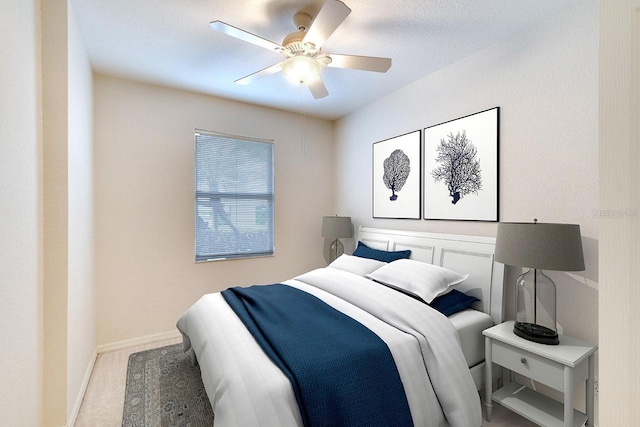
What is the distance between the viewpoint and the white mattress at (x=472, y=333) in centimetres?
196

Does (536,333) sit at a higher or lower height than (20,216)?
lower

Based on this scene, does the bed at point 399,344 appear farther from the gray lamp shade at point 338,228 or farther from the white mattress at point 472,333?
the gray lamp shade at point 338,228

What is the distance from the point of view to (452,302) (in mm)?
2188

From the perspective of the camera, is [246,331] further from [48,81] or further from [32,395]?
[48,81]

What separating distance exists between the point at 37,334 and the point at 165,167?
1.89 m

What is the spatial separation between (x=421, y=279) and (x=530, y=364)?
2.57 feet

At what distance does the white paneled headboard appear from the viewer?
217 centimetres

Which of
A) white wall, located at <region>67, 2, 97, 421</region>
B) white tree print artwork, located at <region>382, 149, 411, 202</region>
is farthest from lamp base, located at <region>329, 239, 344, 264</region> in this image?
white wall, located at <region>67, 2, 97, 421</region>

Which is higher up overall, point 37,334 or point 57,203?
point 57,203

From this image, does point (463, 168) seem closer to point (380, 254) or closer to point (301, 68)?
point (380, 254)

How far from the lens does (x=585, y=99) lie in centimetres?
181

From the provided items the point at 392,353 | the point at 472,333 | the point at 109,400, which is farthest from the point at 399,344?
the point at 109,400

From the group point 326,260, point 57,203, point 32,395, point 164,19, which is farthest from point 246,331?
point 326,260

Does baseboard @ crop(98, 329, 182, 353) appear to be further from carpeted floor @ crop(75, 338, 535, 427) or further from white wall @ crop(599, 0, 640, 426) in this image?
white wall @ crop(599, 0, 640, 426)
